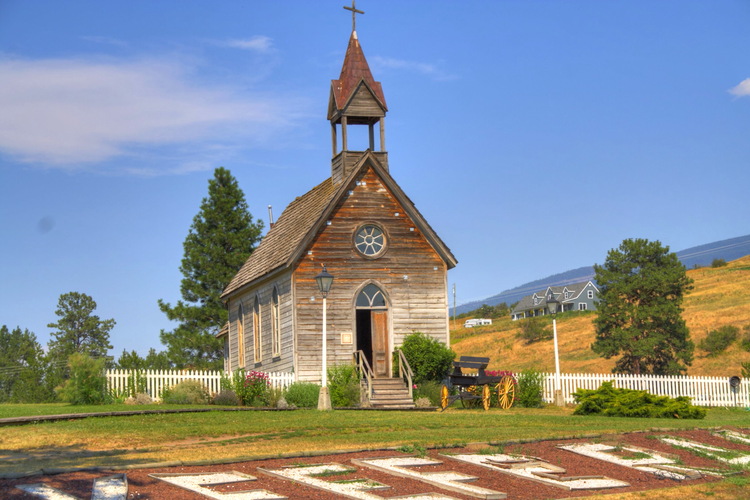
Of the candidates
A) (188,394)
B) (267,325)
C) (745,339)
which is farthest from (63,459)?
(745,339)

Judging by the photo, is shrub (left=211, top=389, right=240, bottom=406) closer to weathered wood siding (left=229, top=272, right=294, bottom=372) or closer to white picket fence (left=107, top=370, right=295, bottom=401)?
white picket fence (left=107, top=370, right=295, bottom=401)

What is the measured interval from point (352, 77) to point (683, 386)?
59.8 feet

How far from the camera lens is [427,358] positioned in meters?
32.3

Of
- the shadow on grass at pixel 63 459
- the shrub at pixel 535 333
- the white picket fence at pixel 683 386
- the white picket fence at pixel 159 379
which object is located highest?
the shrub at pixel 535 333

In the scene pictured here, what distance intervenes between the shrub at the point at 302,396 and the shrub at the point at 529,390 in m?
7.16

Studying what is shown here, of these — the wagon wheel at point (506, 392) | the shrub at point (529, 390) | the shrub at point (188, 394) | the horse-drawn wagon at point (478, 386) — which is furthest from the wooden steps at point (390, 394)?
the shrub at point (188, 394)

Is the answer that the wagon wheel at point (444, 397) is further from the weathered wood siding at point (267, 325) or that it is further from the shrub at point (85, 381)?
the shrub at point (85, 381)

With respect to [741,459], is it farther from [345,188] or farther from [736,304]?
[736,304]

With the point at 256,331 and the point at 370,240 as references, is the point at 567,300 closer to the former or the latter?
the point at 256,331

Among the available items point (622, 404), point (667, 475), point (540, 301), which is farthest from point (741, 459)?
point (540, 301)

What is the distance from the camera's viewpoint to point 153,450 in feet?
51.2

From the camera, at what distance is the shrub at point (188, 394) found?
30.1 meters

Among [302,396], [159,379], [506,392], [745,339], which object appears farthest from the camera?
[745,339]

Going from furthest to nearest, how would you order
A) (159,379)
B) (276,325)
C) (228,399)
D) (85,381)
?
(276,325)
(159,379)
(228,399)
(85,381)
